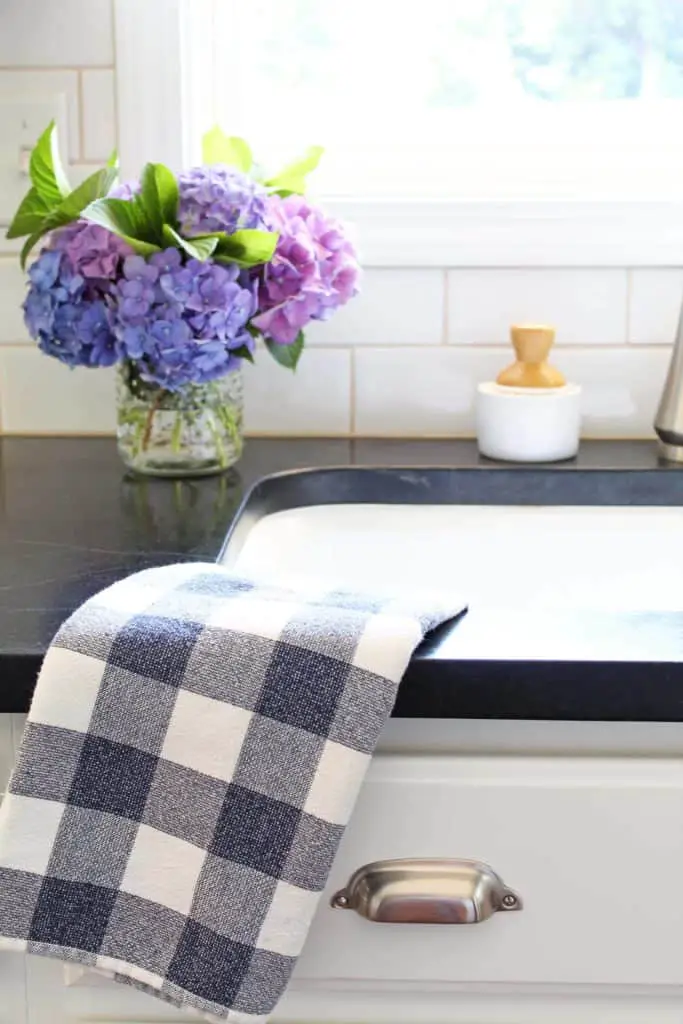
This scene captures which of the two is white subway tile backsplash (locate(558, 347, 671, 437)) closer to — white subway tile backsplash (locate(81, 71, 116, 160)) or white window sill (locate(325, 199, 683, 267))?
white window sill (locate(325, 199, 683, 267))

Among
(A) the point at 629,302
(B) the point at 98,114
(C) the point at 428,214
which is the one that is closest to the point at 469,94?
(C) the point at 428,214

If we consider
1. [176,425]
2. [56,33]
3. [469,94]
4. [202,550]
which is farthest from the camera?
[469,94]

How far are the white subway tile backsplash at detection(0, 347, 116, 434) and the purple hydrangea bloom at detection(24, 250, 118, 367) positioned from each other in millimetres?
276

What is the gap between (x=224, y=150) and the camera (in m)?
1.14

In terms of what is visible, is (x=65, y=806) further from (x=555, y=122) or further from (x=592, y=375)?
(x=555, y=122)

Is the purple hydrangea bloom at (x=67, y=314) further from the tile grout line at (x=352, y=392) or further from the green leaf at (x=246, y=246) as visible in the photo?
the tile grout line at (x=352, y=392)

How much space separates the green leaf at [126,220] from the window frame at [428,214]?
0.27 meters

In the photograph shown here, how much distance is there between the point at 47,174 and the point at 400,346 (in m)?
0.42

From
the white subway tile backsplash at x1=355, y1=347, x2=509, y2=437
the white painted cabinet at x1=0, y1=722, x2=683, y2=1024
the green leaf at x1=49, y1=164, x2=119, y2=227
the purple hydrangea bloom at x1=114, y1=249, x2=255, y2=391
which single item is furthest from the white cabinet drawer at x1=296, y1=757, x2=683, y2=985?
the white subway tile backsplash at x1=355, y1=347, x2=509, y2=437

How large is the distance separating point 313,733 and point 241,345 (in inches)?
18.9

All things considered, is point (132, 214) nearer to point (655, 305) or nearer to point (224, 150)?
point (224, 150)

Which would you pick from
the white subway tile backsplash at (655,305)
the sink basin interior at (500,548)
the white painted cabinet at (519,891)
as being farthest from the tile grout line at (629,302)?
the white painted cabinet at (519,891)

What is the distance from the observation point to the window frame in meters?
1.26

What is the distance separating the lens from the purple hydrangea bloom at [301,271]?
3.49 feet
